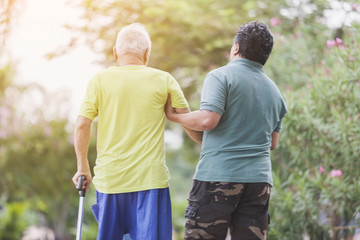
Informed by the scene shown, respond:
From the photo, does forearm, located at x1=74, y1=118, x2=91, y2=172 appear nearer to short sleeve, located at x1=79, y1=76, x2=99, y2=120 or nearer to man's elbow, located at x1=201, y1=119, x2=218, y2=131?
short sleeve, located at x1=79, y1=76, x2=99, y2=120

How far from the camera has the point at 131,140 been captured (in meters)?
2.69

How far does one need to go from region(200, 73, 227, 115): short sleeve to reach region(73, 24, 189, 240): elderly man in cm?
28

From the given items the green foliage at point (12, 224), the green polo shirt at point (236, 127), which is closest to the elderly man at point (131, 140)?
the green polo shirt at point (236, 127)

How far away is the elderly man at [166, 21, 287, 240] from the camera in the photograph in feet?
8.34

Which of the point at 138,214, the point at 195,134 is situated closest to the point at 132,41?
the point at 195,134

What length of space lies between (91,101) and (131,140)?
314 millimetres

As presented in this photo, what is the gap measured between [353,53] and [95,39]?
4102 millimetres

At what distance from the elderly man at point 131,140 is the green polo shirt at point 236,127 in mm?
264

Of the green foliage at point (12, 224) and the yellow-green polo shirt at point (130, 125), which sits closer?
the yellow-green polo shirt at point (130, 125)

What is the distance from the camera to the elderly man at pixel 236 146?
254cm

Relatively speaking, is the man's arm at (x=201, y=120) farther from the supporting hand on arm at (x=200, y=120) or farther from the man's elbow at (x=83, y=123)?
the man's elbow at (x=83, y=123)

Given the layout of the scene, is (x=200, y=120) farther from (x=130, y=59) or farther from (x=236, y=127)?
(x=130, y=59)

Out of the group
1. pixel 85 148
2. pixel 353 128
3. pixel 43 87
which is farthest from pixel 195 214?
pixel 43 87

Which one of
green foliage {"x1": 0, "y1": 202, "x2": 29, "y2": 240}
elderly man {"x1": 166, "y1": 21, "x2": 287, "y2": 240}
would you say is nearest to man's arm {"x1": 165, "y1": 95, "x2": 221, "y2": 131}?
elderly man {"x1": 166, "y1": 21, "x2": 287, "y2": 240}
